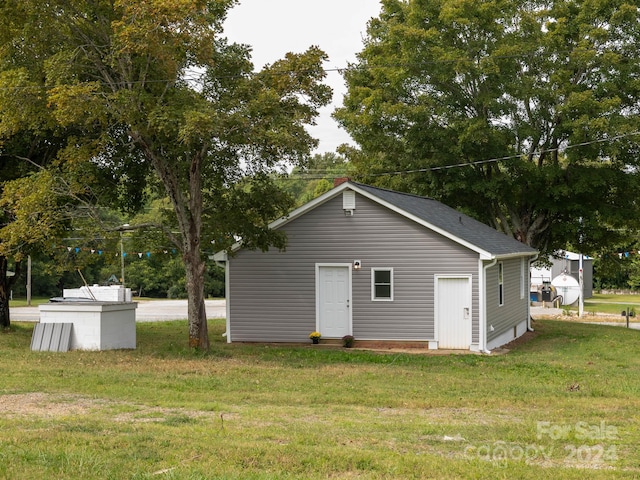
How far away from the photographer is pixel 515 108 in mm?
29328

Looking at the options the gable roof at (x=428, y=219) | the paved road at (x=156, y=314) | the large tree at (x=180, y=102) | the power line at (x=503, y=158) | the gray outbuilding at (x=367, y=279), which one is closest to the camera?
the large tree at (x=180, y=102)

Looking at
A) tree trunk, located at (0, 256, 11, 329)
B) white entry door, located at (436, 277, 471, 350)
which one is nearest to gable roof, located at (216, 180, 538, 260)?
white entry door, located at (436, 277, 471, 350)

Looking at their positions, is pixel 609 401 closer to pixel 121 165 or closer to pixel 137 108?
pixel 137 108

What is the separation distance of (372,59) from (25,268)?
32.7 m

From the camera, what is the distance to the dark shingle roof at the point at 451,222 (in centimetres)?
2050

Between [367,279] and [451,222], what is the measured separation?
137 inches

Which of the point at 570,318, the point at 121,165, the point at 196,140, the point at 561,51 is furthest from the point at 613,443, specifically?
the point at 570,318

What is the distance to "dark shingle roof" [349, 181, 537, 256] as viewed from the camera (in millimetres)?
20500

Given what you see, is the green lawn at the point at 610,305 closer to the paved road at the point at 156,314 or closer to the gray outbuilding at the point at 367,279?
the paved road at the point at 156,314

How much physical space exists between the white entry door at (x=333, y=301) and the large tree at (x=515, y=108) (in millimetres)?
9579

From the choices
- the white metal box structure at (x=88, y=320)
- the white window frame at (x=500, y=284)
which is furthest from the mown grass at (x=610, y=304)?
the white metal box structure at (x=88, y=320)

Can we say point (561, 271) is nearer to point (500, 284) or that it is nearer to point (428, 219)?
point (500, 284)

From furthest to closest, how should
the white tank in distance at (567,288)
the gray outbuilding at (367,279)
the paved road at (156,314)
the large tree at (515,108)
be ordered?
the white tank in distance at (567,288) → the paved road at (156,314) → the large tree at (515,108) → the gray outbuilding at (367,279)

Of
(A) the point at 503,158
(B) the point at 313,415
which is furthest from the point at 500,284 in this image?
(B) the point at 313,415
